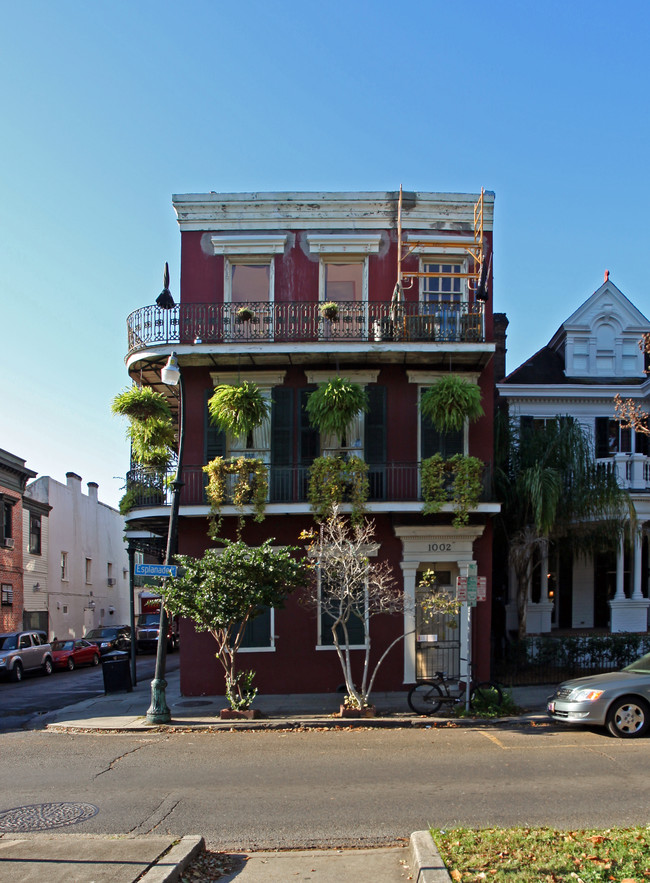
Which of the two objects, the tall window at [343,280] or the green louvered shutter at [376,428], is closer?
the green louvered shutter at [376,428]

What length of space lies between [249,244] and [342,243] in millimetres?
2152

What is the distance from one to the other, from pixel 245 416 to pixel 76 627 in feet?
91.2

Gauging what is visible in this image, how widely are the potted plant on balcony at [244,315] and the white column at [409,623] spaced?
6.40 metres

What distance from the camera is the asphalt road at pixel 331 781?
793 cm

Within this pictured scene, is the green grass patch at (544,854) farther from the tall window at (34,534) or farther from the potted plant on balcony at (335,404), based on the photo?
the tall window at (34,534)

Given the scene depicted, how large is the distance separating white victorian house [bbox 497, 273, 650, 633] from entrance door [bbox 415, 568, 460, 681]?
4488 millimetres

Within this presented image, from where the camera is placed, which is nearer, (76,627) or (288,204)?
(288,204)

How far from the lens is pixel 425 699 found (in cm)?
1456

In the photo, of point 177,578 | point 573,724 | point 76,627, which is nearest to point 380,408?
point 177,578

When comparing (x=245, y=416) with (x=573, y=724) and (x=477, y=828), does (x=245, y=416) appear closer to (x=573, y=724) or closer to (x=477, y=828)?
(x=573, y=724)

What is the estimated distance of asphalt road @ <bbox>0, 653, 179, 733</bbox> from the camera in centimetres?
1748

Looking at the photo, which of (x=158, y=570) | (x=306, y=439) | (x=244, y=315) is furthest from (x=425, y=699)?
(x=244, y=315)

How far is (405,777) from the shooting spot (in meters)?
9.86

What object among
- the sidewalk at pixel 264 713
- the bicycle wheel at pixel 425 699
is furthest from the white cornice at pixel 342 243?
the sidewalk at pixel 264 713
